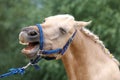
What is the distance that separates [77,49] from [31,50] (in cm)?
45

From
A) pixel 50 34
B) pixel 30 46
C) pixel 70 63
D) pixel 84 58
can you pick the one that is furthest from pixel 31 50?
pixel 84 58

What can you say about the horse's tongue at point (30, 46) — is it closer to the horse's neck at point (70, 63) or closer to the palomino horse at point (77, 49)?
the palomino horse at point (77, 49)

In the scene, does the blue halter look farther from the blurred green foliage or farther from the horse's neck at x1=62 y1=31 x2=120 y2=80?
the blurred green foliage

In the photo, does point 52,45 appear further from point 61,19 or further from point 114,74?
point 114,74

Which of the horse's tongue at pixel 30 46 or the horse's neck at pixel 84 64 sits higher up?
the horse's tongue at pixel 30 46

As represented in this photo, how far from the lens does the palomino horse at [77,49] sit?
4.03 meters

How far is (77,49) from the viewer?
414cm

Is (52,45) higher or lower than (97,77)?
higher

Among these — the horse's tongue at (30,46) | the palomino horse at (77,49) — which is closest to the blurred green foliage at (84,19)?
the palomino horse at (77,49)

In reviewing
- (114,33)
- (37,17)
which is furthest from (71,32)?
(37,17)

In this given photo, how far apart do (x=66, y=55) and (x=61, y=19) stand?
12.0 inches

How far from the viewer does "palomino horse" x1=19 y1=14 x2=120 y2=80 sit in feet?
13.2

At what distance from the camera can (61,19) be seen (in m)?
4.09

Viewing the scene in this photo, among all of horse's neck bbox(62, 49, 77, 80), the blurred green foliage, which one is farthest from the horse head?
the blurred green foliage
